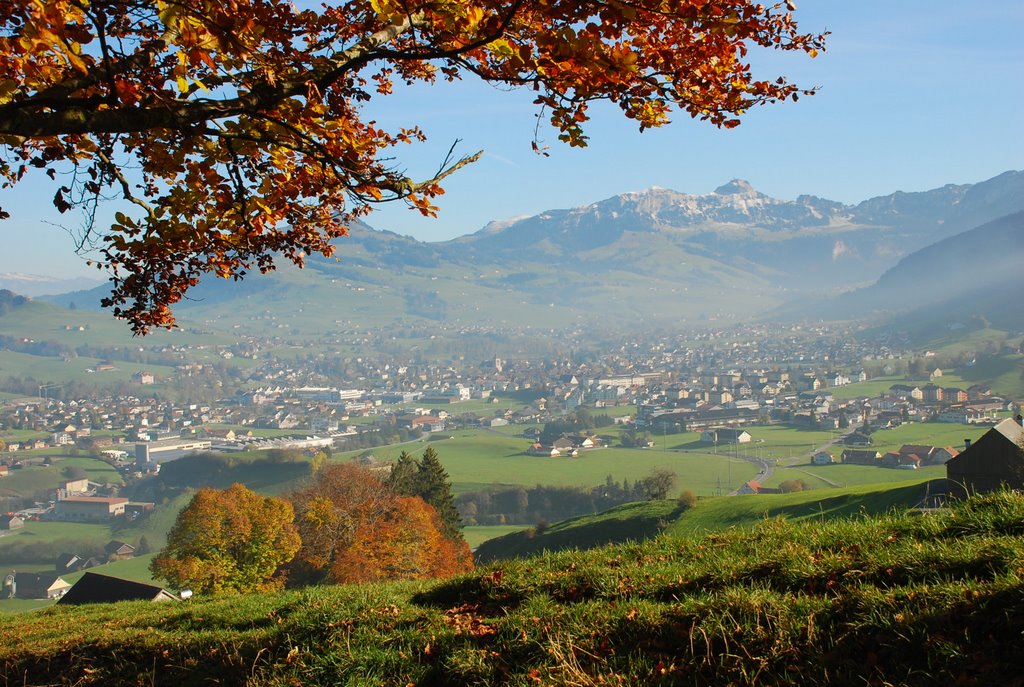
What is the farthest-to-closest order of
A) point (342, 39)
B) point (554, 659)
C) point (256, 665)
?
point (342, 39), point (256, 665), point (554, 659)

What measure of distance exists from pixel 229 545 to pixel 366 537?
6557 millimetres

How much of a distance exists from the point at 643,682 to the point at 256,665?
2.87 metres

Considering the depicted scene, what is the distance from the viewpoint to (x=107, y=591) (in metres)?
25.4

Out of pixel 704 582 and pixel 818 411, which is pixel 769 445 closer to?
pixel 818 411

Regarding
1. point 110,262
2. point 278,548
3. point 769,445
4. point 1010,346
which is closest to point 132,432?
point 769,445

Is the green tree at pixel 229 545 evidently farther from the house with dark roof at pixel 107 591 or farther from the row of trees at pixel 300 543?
the house with dark roof at pixel 107 591

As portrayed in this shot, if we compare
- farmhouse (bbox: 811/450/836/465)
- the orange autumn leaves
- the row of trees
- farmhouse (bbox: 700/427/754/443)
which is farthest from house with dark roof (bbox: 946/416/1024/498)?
farmhouse (bbox: 700/427/754/443)

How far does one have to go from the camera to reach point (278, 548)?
36.9 metres

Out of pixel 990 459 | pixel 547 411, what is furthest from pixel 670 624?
pixel 547 411

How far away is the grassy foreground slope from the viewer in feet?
14.3

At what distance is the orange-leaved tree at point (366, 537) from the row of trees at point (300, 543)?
0.15ft

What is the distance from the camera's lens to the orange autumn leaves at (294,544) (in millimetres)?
34500

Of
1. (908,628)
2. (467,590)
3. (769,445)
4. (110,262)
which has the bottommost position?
(769,445)

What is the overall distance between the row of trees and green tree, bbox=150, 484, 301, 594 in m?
0.04
